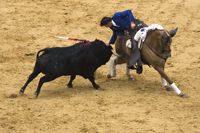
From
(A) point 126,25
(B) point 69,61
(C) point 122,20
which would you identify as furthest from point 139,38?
(B) point 69,61

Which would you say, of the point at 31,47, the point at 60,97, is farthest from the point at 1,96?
the point at 31,47

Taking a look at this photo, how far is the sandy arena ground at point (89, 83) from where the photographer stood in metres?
6.62

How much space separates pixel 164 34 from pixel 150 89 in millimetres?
1430

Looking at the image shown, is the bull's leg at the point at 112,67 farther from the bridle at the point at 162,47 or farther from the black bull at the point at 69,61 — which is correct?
the bridle at the point at 162,47

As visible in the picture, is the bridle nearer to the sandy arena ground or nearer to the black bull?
the sandy arena ground

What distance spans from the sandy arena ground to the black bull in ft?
1.53

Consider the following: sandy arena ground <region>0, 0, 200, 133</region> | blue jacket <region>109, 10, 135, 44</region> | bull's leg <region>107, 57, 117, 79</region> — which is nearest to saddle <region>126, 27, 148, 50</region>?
blue jacket <region>109, 10, 135, 44</region>

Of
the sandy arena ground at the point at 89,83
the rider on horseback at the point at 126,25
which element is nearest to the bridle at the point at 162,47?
the rider on horseback at the point at 126,25

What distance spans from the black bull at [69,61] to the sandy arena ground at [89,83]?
466 millimetres

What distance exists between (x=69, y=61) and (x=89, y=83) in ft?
4.12

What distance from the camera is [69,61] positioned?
7734mm

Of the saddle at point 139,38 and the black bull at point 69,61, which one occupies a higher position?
the saddle at point 139,38

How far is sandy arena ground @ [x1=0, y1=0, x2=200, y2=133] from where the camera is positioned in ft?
21.7

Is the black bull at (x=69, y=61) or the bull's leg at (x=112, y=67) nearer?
the black bull at (x=69, y=61)
